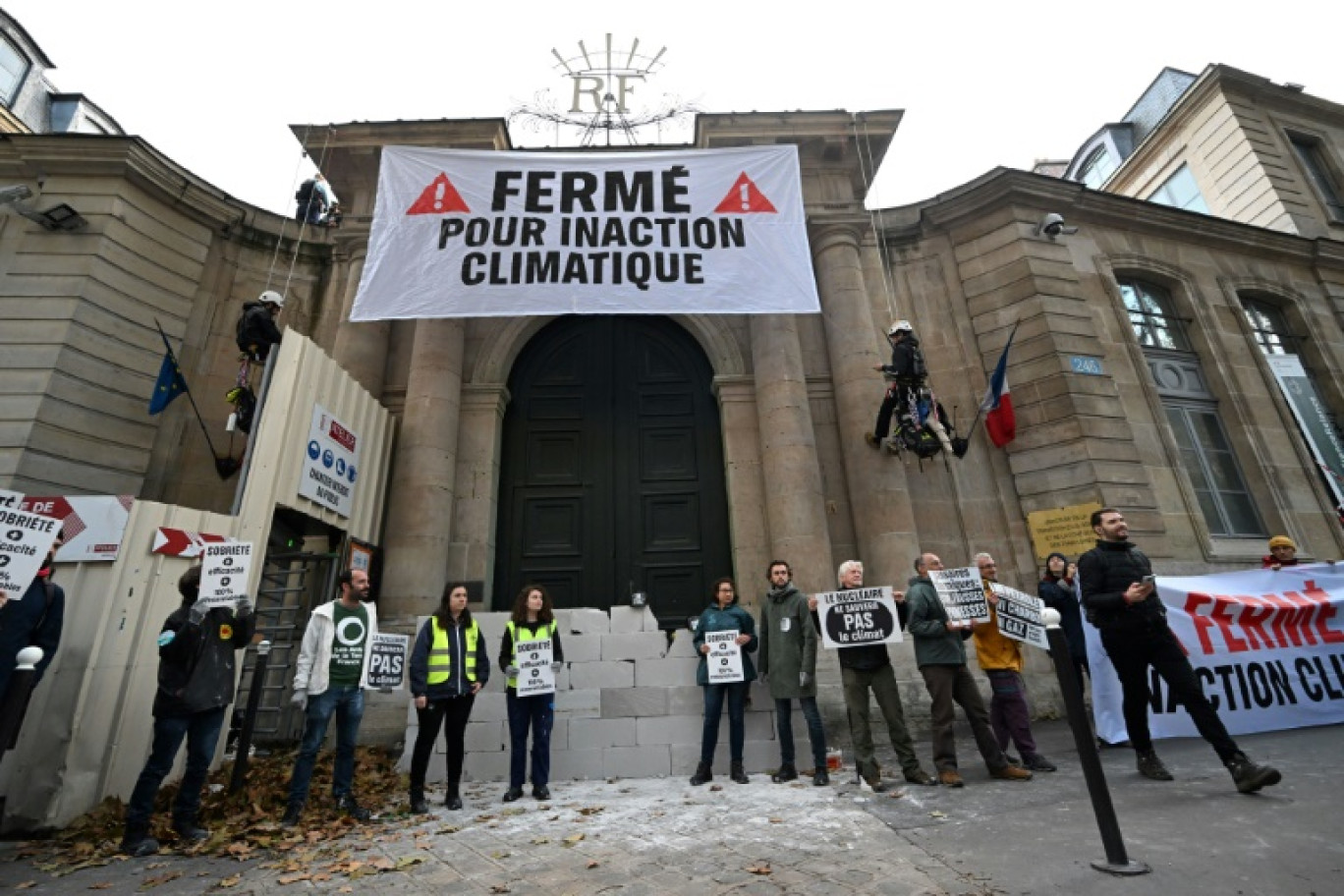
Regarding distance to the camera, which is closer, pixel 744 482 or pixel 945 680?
pixel 945 680

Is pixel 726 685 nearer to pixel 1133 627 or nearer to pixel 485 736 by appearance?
pixel 485 736

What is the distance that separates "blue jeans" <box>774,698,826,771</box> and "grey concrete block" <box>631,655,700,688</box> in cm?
109

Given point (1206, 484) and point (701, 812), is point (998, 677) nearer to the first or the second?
point (701, 812)

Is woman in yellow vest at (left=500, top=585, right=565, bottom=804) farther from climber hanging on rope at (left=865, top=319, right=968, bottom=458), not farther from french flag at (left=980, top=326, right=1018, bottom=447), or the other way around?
french flag at (left=980, top=326, right=1018, bottom=447)

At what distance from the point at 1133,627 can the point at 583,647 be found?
514cm

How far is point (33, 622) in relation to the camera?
4867 millimetres

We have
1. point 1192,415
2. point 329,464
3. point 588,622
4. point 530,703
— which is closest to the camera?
point 530,703

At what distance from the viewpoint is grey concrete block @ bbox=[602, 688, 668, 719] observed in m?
6.80

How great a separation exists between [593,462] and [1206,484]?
1153 cm

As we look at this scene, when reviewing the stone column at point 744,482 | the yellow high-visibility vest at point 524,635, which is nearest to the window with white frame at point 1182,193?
the stone column at point 744,482

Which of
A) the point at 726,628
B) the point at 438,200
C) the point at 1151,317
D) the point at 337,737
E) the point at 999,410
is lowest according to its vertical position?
the point at 337,737

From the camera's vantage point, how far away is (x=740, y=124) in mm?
11734

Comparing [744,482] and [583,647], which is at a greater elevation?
[744,482]

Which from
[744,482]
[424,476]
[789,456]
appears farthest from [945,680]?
[424,476]
